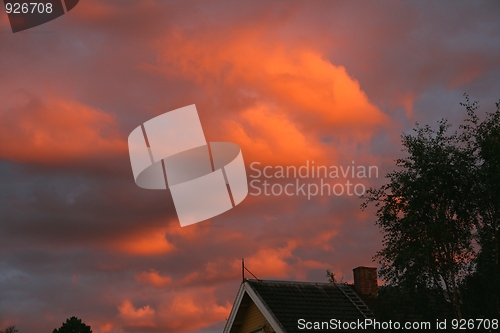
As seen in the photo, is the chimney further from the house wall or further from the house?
the house wall

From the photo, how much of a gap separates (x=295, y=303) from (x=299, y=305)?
0.20 metres

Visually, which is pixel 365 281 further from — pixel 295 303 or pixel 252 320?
pixel 252 320

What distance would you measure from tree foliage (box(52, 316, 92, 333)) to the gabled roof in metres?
52.1

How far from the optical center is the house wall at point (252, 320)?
1146 inches

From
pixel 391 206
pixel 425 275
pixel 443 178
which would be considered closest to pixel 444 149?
pixel 443 178

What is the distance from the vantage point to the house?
2780 cm

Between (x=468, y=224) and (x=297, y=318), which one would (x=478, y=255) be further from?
(x=297, y=318)

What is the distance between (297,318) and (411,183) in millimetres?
7876

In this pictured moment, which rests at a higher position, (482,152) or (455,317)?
(482,152)

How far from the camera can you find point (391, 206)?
25.4 metres

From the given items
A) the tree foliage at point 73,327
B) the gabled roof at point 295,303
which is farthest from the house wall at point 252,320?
the tree foliage at point 73,327

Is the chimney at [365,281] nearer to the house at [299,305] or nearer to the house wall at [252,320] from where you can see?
the house at [299,305]

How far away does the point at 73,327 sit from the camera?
77.7 metres

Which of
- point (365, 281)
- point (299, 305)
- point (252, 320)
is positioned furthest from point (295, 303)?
point (365, 281)
